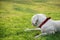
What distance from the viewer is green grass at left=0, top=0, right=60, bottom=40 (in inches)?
78.2

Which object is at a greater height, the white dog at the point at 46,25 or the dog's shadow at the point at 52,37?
the white dog at the point at 46,25

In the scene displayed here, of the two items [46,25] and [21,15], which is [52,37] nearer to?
[46,25]

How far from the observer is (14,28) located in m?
2.17

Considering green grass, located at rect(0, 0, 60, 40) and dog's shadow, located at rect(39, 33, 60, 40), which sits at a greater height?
green grass, located at rect(0, 0, 60, 40)

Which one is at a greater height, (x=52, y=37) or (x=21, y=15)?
(x=21, y=15)

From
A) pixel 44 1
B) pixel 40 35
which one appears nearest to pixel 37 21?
pixel 40 35

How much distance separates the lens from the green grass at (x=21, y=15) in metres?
1.99

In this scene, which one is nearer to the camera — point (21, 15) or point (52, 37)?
point (52, 37)

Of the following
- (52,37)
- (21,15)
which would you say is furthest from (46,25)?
(21,15)

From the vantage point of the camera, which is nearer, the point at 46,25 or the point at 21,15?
the point at 46,25

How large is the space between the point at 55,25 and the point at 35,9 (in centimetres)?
95

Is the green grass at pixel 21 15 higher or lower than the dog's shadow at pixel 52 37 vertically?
higher

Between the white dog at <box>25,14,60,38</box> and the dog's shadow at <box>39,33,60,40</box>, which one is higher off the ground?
the white dog at <box>25,14,60,38</box>

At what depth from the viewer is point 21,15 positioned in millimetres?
2645
